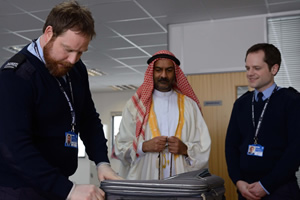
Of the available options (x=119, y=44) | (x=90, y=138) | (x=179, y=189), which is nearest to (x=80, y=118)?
(x=90, y=138)

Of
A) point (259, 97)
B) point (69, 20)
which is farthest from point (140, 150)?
point (69, 20)

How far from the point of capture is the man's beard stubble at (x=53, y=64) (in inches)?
55.2

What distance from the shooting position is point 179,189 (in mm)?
1171

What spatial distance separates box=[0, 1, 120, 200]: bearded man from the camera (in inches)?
47.2

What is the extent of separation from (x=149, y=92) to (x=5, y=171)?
1.62 m

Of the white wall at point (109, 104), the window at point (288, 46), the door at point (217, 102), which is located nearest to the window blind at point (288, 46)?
the window at point (288, 46)

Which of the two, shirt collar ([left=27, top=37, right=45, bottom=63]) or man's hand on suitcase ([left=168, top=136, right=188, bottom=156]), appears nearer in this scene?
shirt collar ([left=27, top=37, right=45, bottom=63])

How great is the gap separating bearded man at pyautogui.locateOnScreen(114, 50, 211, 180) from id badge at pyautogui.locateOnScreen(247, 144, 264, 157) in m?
0.42

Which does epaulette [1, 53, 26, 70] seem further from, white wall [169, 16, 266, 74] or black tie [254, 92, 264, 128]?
white wall [169, 16, 266, 74]

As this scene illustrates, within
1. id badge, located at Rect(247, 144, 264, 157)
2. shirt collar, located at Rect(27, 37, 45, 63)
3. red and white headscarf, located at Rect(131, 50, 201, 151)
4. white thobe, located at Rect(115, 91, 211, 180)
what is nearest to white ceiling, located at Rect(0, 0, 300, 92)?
red and white headscarf, located at Rect(131, 50, 201, 151)

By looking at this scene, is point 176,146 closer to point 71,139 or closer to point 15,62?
point 71,139

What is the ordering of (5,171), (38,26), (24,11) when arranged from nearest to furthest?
(5,171)
(24,11)
(38,26)

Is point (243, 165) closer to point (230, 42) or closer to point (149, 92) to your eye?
Result: point (149, 92)

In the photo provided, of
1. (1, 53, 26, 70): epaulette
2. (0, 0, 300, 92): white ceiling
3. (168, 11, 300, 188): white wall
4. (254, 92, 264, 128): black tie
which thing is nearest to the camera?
(1, 53, 26, 70): epaulette
